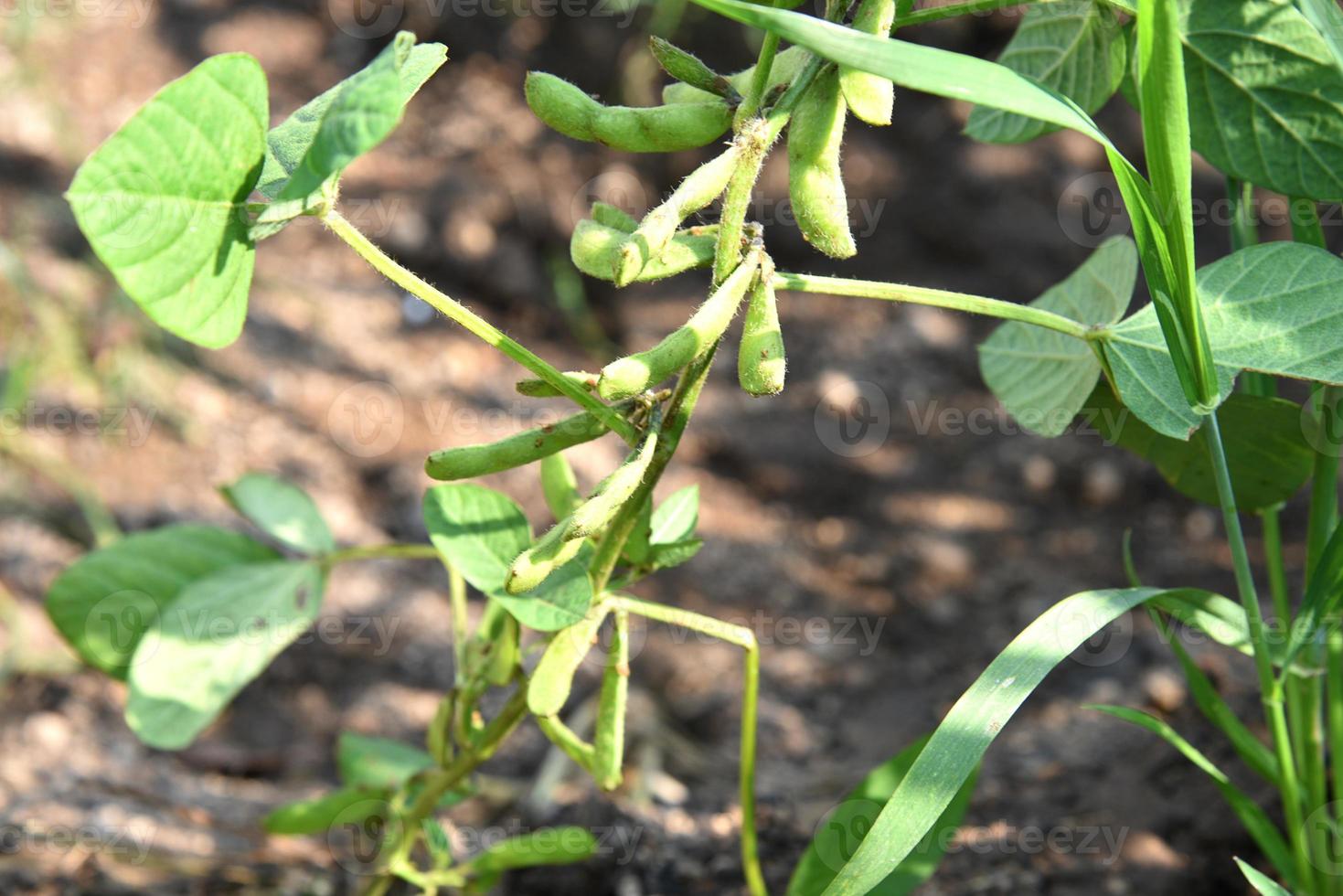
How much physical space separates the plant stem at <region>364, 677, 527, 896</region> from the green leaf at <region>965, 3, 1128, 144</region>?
676mm

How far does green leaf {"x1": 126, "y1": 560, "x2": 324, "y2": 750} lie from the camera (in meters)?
1.05

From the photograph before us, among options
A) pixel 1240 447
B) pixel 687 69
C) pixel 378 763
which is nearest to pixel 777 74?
pixel 687 69

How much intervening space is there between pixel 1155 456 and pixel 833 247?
0.51 m

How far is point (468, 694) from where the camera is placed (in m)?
1.02

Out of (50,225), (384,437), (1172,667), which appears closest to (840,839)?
(1172,667)

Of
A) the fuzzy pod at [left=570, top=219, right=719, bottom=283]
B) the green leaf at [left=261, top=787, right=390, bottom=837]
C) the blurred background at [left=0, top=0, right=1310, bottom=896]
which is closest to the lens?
the fuzzy pod at [left=570, top=219, right=719, bottom=283]

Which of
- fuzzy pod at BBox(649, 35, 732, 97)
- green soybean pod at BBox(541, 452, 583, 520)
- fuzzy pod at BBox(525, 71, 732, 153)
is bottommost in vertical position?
green soybean pod at BBox(541, 452, 583, 520)

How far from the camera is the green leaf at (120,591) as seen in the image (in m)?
1.17

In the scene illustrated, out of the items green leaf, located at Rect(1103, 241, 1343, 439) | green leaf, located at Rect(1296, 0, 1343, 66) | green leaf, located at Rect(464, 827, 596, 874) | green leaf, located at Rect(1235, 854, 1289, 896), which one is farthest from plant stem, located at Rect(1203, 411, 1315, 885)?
green leaf, located at Rect(464, 827, 596, 874)

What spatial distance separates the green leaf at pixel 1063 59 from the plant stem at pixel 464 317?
504 millimetres

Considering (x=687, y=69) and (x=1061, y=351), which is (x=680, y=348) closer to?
(x=687, y=69)

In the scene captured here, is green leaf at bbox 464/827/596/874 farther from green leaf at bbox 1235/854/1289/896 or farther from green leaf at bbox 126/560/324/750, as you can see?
green leaf at bbox 1235/854/1289/896

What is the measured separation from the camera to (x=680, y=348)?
28.6 inches

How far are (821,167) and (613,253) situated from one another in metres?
0.15
